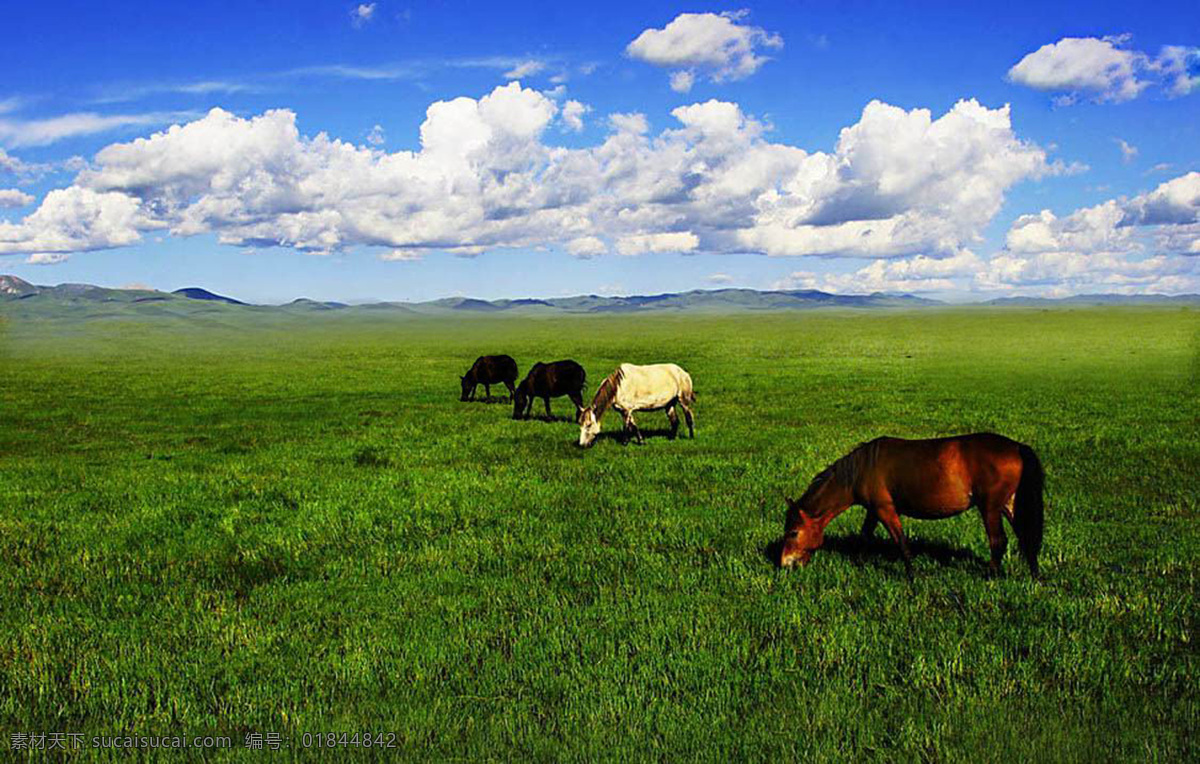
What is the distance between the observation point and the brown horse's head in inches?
343

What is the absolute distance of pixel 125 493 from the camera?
13555 millimetres

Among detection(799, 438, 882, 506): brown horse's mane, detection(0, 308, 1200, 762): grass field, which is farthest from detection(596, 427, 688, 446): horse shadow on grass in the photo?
detection(799, 438, 882, 506): brown horse's mane

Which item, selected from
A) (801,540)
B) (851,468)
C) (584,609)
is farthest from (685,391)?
(584,609)

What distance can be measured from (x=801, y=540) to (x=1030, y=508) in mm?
2416

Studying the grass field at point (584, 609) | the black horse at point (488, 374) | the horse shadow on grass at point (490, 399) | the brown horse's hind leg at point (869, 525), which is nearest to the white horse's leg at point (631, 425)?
the grass field at point (584, 609)

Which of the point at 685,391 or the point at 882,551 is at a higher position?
the point at 685,391

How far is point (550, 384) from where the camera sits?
24516 mm

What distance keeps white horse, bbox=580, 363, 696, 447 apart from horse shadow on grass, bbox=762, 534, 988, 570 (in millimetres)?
8770

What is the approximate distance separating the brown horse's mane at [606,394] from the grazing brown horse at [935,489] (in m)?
10.1

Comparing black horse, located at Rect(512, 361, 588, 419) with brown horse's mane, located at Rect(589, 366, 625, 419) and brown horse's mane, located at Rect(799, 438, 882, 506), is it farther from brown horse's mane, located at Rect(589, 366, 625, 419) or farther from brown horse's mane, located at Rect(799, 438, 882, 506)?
brown horse's mane, located at Rect(799, 438, 882, 506)

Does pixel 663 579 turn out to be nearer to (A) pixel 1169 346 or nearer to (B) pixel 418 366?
(B) pixel 418 366

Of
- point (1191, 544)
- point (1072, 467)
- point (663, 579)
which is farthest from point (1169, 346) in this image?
point (663, 579)

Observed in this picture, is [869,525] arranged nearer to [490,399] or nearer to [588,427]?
[588,427]

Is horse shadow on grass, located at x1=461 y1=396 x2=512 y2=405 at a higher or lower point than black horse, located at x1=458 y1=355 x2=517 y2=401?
lower
